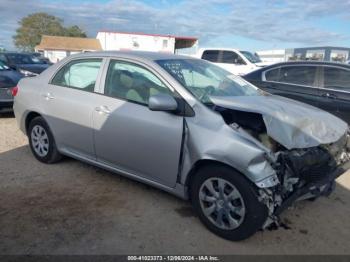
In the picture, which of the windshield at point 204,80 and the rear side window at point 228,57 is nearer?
the windshield at point 204,80

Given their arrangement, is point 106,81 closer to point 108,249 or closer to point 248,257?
point 108,249

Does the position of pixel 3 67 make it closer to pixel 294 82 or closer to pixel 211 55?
pixel 294 82

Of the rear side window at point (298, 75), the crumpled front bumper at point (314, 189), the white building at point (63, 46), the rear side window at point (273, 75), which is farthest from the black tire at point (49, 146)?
the white building at point (63, 46)

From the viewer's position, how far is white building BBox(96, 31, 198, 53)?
3678 cm

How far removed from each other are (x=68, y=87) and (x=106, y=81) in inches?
28.5

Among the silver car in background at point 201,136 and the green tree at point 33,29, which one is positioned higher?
the green tree at point 33,29

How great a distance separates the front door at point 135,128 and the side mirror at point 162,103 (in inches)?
5.7

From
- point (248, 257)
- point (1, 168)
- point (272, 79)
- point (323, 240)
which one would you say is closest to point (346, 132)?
point (323, 240)

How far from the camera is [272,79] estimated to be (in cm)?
741

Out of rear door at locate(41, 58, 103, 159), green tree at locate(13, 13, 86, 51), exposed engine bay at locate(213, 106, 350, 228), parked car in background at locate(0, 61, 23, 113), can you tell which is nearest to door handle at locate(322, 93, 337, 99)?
exposed engine bay at locate(213, 106, 350, 228)

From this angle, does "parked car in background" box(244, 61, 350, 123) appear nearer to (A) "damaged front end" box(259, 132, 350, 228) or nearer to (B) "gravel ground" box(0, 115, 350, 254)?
(B) "gravel ground" box(0, 115, 350, 254)

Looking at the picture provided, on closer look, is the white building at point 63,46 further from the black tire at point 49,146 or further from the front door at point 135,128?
the front door at point 135,128

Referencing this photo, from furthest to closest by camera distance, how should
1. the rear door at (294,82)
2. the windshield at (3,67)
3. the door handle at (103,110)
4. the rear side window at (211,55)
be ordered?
the rear side window at (211,55) < the windshield at (3,67) < the rear door at (294,82) < the door handle at (103,110)

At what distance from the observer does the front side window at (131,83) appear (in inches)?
157
